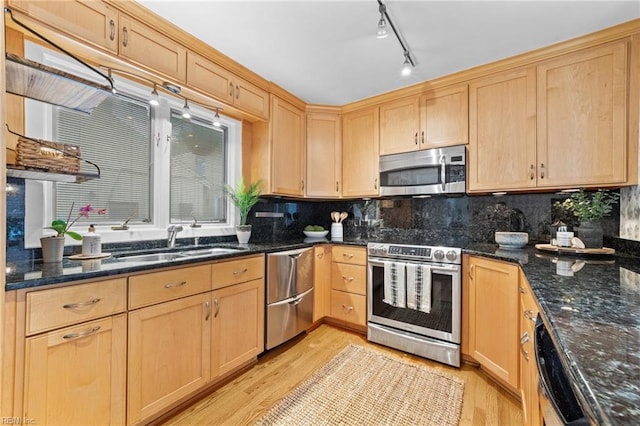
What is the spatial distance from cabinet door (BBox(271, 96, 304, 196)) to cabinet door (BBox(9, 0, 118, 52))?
1350mm

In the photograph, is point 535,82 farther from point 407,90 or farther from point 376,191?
point 376,191

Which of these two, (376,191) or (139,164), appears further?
(376,191)

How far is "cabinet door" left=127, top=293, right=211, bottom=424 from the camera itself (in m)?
1.39

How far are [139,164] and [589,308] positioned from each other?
2625mm

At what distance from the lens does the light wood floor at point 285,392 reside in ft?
5.23

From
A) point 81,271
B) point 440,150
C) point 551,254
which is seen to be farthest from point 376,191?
point 81,271

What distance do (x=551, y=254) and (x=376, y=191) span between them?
1.51 metres

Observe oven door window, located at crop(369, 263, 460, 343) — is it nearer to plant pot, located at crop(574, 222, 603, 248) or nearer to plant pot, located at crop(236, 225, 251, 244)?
plant pot, located at crop(574, 222, 603, 248)

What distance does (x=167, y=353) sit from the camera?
5.01 ft

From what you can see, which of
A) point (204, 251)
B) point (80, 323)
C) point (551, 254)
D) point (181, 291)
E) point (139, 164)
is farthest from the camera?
point (204, 251)

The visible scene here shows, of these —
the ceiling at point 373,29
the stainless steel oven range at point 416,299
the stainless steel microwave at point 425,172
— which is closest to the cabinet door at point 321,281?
the stainless steel oven range at point 416,299

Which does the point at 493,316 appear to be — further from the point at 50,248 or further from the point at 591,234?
the point at 50,248

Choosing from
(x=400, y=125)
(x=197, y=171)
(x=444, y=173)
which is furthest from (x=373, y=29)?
(x=197, y=171)

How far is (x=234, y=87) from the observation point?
228 centimetres
